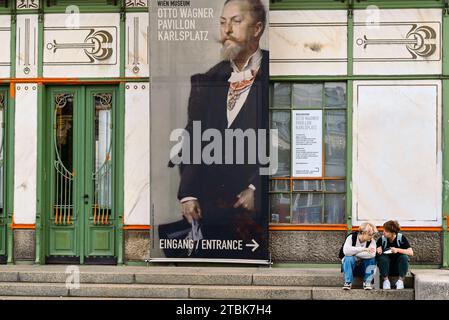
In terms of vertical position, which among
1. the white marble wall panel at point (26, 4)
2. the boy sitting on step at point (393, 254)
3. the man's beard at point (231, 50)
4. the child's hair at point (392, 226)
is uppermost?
the white marble wall panel at point (26, 4)

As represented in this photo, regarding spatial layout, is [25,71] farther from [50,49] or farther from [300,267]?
[300,267]

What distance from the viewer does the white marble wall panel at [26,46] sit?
18.3 metres

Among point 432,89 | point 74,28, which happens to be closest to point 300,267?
point 432,89

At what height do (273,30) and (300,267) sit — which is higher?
(273,30)

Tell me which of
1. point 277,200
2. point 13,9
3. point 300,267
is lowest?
point 300,267

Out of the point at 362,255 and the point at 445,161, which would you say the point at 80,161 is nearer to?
the point at 362,255

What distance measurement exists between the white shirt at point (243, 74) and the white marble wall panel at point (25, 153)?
134 inches

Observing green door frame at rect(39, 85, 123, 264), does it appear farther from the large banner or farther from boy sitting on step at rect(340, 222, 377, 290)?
boy sitting on step at rect(340, 222, 377, 290)

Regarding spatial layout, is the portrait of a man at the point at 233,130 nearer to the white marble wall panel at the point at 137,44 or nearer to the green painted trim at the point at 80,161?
the white marble wall panel at the point at 137,44

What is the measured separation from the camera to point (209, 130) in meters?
17.8

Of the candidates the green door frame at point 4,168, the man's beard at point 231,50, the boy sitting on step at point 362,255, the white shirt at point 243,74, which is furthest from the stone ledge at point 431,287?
the green door frame at point 4,168

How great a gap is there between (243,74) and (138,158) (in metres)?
2.29

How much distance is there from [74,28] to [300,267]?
220 inches

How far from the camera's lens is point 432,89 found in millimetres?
17672
